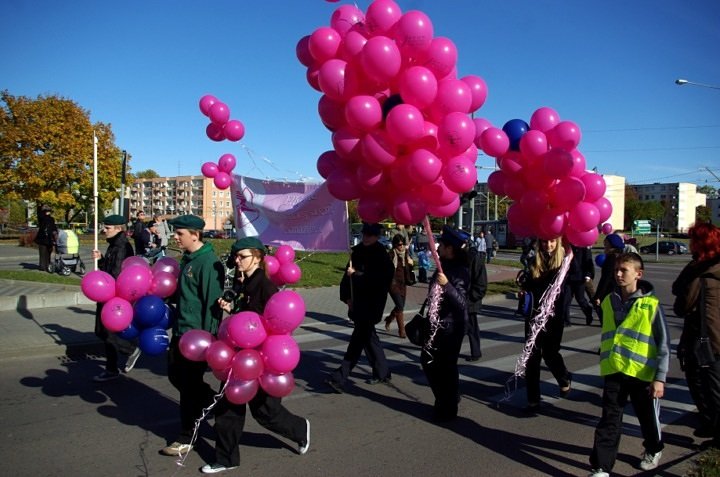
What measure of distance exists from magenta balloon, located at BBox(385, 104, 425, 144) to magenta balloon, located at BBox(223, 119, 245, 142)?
4.21 meters

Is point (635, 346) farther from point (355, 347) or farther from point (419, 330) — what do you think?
point (355, 347)

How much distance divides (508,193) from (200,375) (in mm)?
3124

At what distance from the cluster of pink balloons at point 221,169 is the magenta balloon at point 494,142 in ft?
16.6

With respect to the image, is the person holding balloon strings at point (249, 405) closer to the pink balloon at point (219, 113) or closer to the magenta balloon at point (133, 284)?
the magenta balloon at point (133, 284)

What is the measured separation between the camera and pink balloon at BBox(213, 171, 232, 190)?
876 cm

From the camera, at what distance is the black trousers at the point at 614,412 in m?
3.98

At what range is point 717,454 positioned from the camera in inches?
169

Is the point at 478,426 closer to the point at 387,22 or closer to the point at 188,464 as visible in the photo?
the point at 188,464

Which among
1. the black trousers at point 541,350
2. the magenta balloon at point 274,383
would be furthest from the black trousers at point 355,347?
the magenta balloon at point 274,383

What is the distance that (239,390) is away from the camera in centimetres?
383

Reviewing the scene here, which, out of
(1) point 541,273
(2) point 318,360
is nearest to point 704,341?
(1) point 541,273

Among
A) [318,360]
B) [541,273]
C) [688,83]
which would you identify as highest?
[688,83]

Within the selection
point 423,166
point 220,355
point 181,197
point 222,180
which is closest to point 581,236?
point 423,166

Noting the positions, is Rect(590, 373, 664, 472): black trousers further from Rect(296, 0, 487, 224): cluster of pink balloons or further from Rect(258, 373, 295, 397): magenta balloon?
Rect(258, 373, 295, 397): magenta balloon
